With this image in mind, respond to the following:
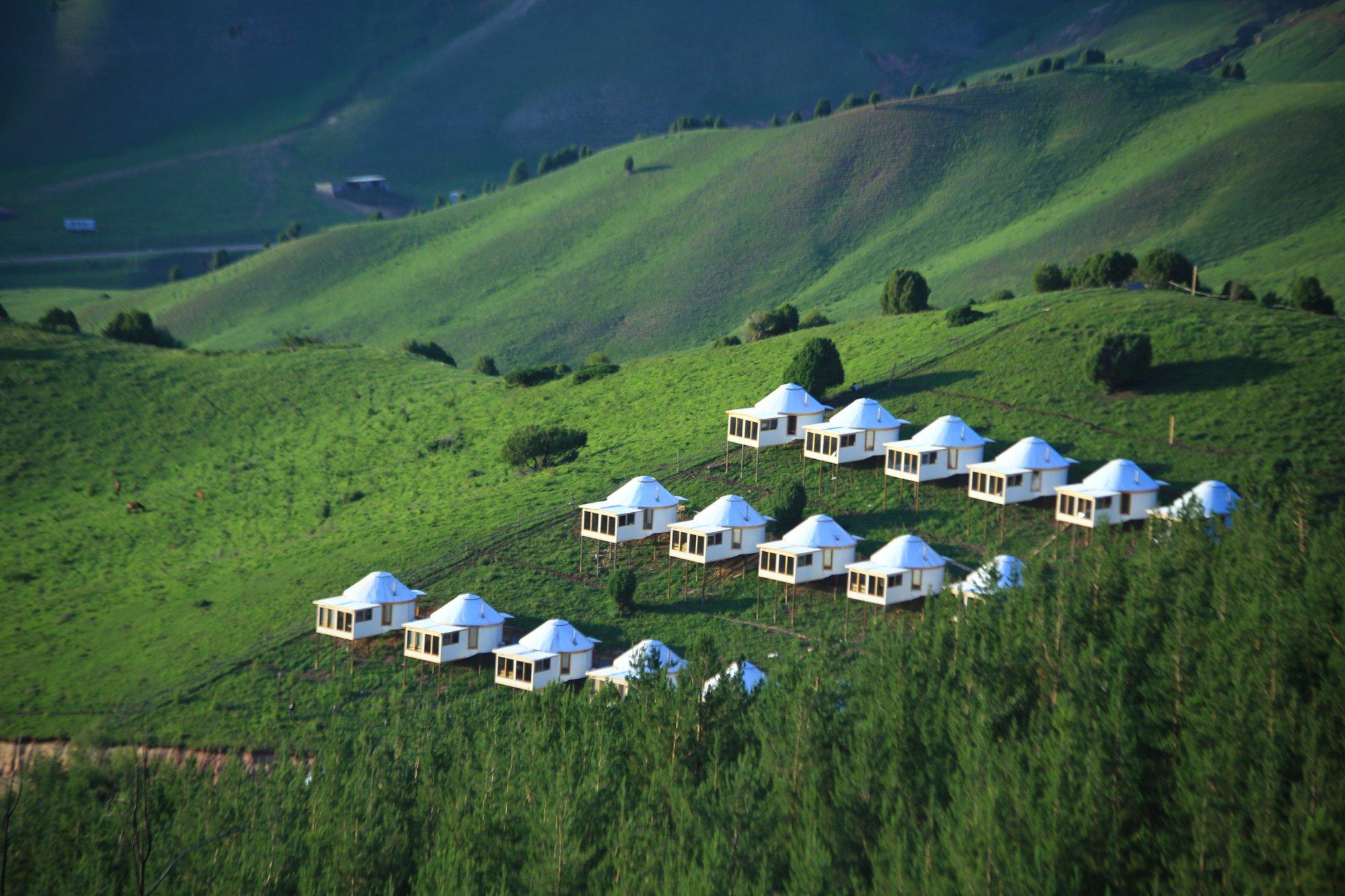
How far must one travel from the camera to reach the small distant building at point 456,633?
4653 centimetres

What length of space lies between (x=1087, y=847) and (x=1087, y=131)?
130 meters

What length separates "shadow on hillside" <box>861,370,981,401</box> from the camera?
2571 inches

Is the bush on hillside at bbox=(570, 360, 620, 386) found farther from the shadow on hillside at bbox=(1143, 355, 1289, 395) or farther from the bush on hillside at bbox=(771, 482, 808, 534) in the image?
the shadow on hillside at bbox=(1143, 355, 1289, 395)

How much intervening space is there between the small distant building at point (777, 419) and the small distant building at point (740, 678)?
16424mm

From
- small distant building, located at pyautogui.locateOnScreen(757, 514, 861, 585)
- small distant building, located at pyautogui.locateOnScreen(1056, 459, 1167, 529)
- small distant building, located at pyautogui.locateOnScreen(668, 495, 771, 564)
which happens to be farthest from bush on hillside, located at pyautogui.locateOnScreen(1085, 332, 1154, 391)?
small distant building, located at pyautogui.locateOnScreen(668, 495, 771, 564)

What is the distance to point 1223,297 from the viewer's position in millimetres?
73062

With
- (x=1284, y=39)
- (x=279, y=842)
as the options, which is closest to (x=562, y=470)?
(x=279, y=842)

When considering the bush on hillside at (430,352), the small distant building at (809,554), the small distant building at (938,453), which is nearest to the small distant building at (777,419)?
the small distant building at (938,453)

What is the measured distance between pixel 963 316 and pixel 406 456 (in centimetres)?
3622

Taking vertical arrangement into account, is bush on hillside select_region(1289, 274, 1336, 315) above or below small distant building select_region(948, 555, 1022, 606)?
above

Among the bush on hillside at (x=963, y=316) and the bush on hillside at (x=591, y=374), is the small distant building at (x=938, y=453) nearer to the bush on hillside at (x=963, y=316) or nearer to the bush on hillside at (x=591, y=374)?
the bush on hillside at (x=963, y=316)

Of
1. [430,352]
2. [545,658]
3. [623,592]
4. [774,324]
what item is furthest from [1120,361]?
[430,352]

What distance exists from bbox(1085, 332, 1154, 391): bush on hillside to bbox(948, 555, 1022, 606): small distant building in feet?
61.2

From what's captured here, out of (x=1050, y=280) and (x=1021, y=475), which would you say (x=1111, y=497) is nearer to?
(x=1021, y=475)
